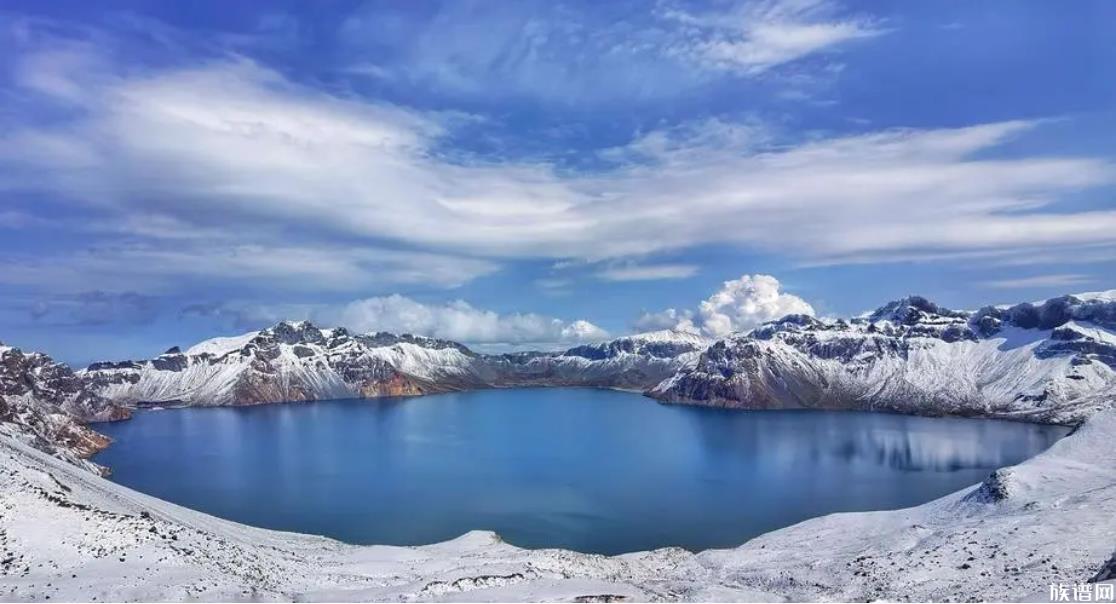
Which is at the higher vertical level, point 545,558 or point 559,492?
point 545,558

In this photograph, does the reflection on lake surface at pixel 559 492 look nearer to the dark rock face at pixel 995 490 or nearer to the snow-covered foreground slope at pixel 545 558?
the snow-covered foreground slope at pixel 545 558

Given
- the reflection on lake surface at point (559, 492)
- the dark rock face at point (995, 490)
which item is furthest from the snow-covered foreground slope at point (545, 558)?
the reflection on lake surface at point (559, 492)

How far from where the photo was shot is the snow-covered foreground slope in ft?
146

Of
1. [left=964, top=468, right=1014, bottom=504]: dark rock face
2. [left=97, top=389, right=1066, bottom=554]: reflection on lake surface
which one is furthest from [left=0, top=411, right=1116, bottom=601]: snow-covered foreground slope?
[left=97, top=389, right=1066, bottom=554]: reflection on lake surface

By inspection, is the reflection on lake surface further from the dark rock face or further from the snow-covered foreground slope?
the dark rock face

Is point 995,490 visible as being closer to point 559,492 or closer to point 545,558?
point 545,558

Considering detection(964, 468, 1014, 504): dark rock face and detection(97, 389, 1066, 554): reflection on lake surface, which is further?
detection(97, 389, 1066, 554): reflection on lake surface

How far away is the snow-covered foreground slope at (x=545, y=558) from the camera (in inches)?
1757

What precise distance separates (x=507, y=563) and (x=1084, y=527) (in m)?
48.3

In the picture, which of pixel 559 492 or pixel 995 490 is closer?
pixel 995 490

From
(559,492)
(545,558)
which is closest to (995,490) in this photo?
(545,558)

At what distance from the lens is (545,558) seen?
67.8m

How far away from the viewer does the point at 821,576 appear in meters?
62.2

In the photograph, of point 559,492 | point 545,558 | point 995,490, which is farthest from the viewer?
point 559,492
